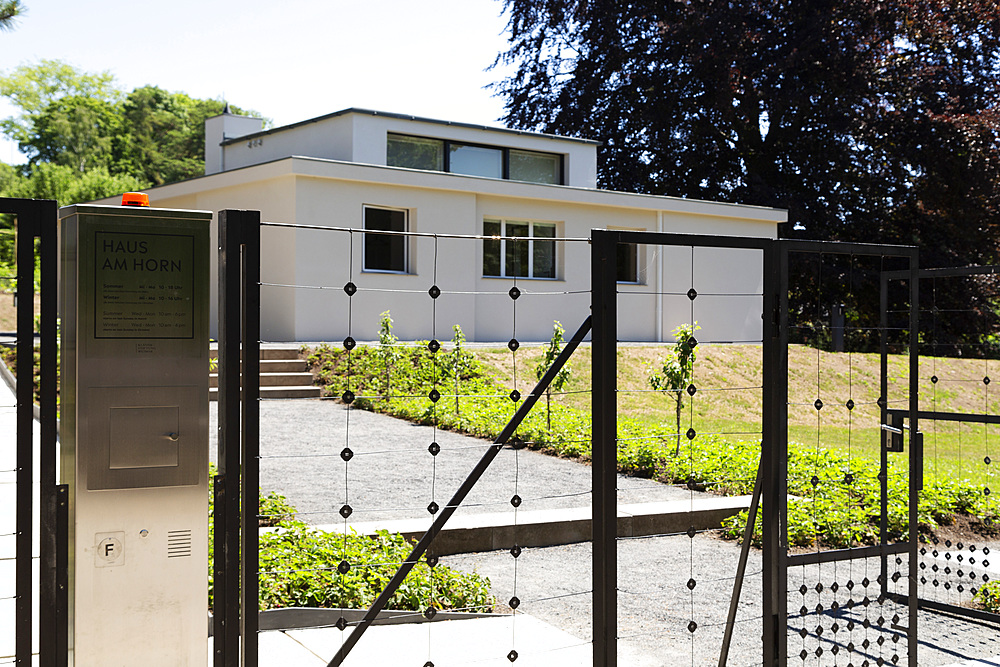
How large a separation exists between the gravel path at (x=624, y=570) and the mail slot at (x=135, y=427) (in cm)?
37

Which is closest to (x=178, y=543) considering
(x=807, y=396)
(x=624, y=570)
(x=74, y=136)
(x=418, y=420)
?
(x=624, y=570)

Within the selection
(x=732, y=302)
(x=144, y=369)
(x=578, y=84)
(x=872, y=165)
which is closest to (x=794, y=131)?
(x=872, y=165)

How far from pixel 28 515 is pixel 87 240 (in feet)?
2.72

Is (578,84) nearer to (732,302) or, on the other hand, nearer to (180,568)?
(732,302)

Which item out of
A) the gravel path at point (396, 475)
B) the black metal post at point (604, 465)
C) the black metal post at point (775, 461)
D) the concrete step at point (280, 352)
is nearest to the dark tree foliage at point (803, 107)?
the concrete step at point (280, 352)

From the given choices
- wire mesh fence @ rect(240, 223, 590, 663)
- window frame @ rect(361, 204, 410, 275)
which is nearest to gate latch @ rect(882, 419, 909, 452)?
wire mesh fence @ rect(240, 223, 590, 663)

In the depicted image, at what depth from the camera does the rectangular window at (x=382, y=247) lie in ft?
50.1

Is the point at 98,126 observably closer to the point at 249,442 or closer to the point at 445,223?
the point at 445,223

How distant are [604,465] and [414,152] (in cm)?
1518

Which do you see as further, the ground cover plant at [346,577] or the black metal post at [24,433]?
the ground cover plant at [346,577]

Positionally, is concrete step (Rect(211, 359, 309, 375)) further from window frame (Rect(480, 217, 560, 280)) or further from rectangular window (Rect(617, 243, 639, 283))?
rectangular window (Rect(617, 243, 639, 283))

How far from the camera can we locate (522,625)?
165 inches

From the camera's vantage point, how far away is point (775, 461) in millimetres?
3621

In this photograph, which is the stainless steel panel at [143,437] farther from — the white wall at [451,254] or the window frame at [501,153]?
the window frame at [501,153]
